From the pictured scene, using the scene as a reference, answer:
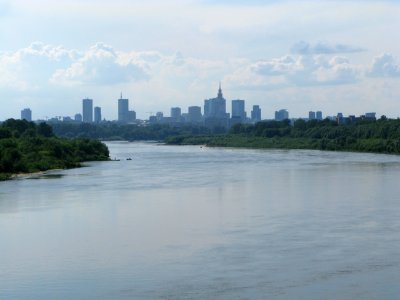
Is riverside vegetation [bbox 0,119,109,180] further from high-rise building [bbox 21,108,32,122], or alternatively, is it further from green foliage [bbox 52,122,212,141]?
high-rise building [bbox 21,108,32,122]

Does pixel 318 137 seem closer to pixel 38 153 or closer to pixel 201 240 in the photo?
pixel 38 153

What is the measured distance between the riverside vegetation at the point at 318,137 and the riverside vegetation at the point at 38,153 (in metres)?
23.5

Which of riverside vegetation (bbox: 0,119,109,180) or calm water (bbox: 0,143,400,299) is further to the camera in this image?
riverside vegetation (bbox: 0,119,109,180)

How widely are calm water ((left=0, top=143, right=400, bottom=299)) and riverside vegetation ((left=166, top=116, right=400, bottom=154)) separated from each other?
3281 cm

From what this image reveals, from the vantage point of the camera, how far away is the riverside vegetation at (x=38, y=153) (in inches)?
1449

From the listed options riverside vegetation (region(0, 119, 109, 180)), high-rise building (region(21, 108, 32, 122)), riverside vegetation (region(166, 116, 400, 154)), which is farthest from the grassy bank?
high-rise building (region(21, 108, 32, 122))

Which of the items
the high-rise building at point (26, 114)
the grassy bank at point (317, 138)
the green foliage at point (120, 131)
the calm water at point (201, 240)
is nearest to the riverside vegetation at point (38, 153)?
the calm water at point (201, 240)

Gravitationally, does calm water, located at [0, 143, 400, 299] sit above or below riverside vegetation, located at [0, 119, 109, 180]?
below

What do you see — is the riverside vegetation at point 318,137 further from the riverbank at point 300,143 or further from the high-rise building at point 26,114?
the high-rise building at point 26,114

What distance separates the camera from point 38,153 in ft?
141

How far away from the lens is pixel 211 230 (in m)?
19.3

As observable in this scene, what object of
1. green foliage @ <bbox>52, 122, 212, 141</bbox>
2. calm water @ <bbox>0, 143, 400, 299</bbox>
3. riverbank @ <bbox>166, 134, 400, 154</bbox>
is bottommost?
calm water @ <bbox>0, 143, 400, 299</bbox>

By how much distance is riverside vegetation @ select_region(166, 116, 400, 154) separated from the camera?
64.3 meters

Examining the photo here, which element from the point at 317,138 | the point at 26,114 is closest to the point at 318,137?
the point at 317,138
